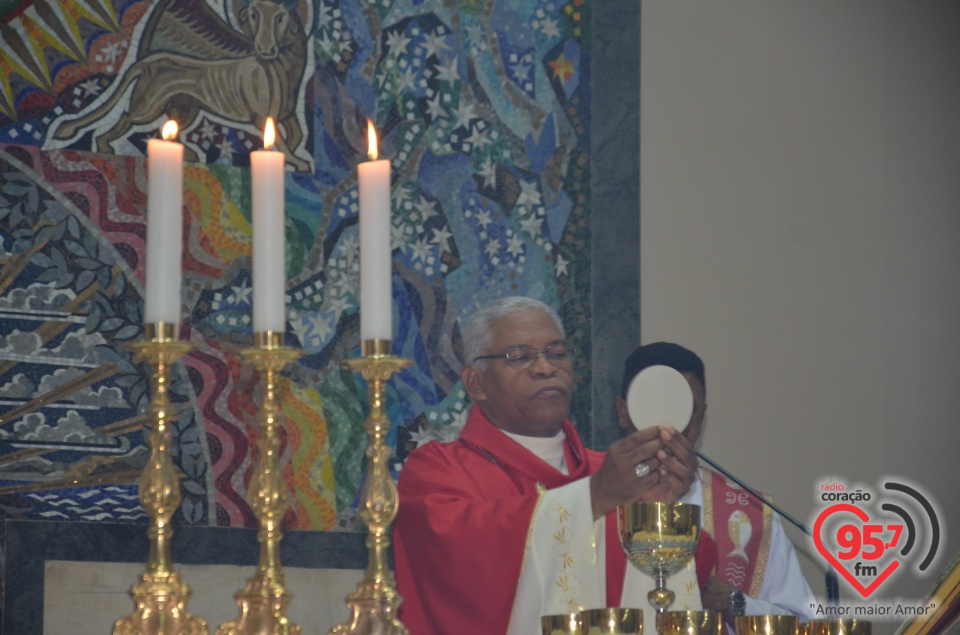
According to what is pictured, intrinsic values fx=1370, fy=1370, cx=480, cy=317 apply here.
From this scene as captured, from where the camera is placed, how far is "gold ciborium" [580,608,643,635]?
2.02 m

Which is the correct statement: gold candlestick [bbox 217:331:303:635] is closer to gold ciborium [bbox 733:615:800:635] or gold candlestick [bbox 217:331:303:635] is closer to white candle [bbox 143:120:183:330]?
white candle [bbox 143:120:183:330]

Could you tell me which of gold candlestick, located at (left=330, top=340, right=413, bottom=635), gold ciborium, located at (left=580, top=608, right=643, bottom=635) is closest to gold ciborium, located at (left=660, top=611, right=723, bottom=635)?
gold ciborium, located at (left=580, top=608, right=643, bottom=635)

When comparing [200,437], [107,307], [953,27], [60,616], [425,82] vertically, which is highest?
[953,27]

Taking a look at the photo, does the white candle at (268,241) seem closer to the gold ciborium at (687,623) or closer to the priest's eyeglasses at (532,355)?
the gold ciborium at (687,623)

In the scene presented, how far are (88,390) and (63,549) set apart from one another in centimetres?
42

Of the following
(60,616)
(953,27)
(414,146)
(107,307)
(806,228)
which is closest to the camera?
(60,616)

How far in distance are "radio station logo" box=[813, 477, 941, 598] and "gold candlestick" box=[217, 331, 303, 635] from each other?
2386mm

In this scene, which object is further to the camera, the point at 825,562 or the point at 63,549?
the point at 825,562

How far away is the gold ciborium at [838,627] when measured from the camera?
2.11 meters

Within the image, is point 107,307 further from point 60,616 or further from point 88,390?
point 60,616


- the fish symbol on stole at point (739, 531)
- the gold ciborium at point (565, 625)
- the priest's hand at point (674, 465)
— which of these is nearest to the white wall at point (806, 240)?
the fish symbol on stole at point (739, 531)

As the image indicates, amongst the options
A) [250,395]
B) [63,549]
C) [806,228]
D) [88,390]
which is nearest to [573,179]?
[806,228]

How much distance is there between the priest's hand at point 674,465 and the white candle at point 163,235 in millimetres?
1898

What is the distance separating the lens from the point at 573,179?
4176 mm
